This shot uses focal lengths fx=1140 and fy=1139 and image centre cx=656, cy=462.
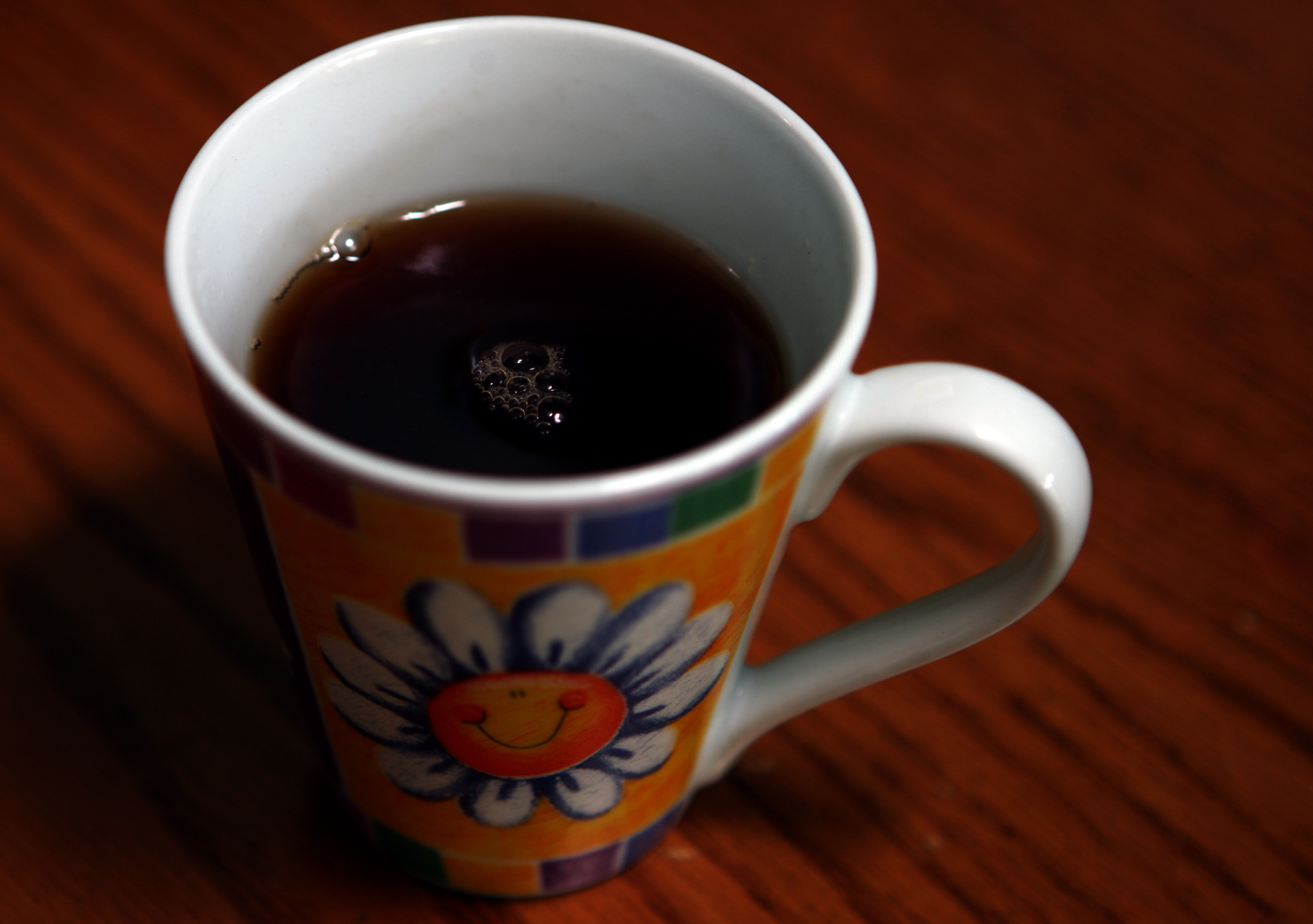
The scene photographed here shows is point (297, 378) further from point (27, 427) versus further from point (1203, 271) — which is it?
point (1203, 271)

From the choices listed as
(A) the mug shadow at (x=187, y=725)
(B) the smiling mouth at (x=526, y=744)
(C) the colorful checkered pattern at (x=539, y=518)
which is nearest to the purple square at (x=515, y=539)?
(C) the colorful checkered pattern at (x=539, y=518)

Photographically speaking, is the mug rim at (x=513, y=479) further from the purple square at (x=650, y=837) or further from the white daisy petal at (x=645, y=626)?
the purple square at (x=650, y=837)

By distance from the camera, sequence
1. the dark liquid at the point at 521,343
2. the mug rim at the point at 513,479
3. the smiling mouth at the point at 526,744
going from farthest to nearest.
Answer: the dark liquid at the point at 521,343 < the smiling mouth at the point at 526,744 < the mug rim at the point at 513,479

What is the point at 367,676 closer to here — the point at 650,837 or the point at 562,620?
the point at 562,620

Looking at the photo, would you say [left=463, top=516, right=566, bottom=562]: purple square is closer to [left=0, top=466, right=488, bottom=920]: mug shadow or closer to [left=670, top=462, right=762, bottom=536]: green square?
[left=670, top=462, right=762, bottom=536]: green square

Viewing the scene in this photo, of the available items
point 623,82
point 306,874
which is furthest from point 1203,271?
point 306,874
